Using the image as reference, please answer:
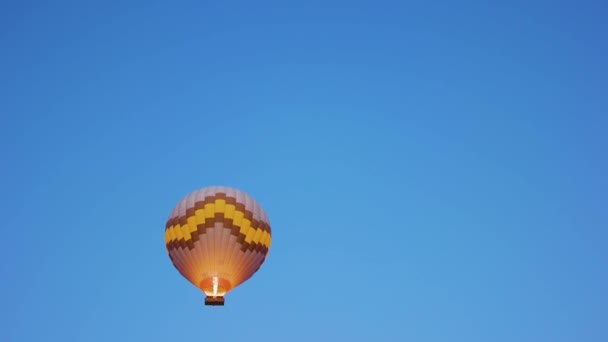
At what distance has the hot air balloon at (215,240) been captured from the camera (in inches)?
1455

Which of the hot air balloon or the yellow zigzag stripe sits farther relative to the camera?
the yellow zigzag stripe

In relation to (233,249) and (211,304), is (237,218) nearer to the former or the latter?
(233,249)

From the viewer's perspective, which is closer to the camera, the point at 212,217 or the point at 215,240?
the point at 215,240

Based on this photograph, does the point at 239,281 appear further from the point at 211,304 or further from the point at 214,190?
the point at 214,190

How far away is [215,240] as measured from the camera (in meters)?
37.1

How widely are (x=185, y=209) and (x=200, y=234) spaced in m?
1.55

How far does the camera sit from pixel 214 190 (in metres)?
38.4

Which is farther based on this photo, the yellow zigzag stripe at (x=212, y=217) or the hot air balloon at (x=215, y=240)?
the yellow zigzag stripe at (x=212, y=217)

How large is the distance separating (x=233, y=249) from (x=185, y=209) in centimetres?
297

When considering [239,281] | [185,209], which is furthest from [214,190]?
[239,281]

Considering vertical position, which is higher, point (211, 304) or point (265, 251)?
point (265, 251)

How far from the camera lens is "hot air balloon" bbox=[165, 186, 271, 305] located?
3697 centimetres

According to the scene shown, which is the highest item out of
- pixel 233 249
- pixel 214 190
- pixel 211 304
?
pixel 214 190

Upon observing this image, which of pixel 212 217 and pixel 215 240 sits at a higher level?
pixel 212 217
